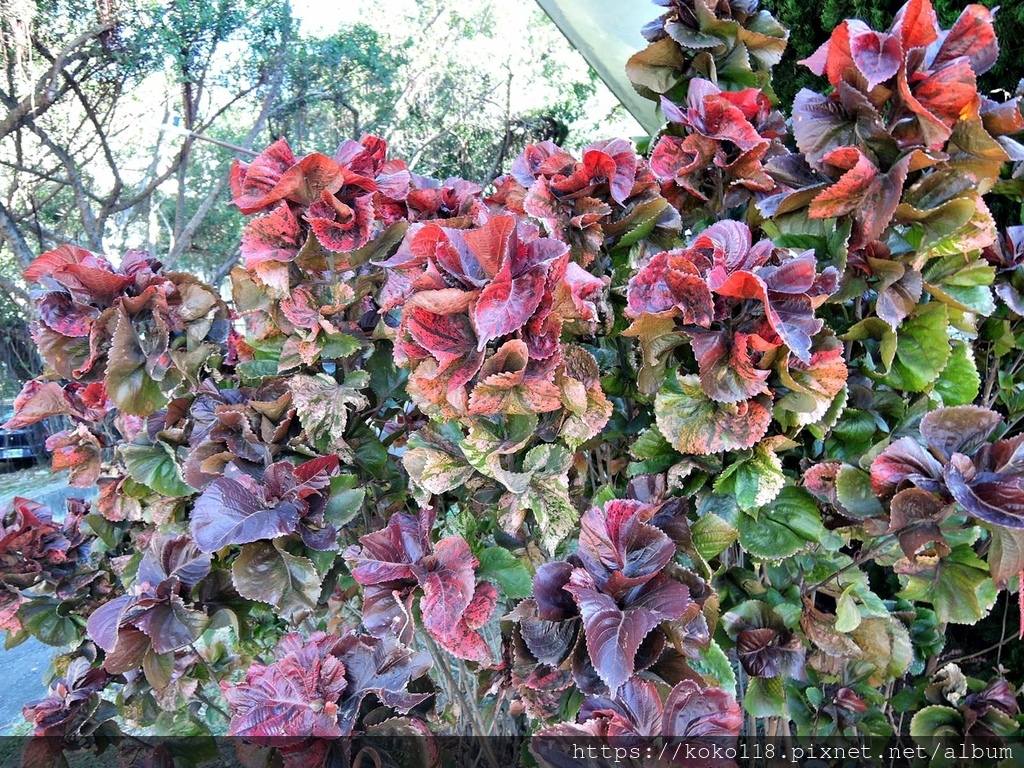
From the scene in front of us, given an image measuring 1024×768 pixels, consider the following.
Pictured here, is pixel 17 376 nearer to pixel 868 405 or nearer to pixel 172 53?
pixel 172 53

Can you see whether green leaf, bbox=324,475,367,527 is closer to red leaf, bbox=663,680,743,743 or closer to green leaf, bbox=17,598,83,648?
red leaf, bbox=663,680,743,743

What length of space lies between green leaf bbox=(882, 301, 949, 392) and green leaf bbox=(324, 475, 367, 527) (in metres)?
0.78

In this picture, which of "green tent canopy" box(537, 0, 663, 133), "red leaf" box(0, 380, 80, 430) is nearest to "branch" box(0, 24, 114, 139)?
"green tent canopy" box(537, 0, 663, 133)

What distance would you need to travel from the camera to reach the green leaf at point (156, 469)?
3.81 feet

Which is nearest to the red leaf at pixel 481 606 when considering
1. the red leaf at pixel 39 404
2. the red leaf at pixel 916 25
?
the red leaf at pixel 916 25

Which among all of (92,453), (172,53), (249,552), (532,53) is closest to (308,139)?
(172,53)

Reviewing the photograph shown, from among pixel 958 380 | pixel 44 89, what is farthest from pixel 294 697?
Result: pixel 44 89

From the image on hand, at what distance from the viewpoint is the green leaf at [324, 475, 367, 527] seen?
0.96 m

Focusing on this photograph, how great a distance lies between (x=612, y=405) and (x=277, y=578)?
515mm

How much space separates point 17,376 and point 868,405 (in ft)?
31.2

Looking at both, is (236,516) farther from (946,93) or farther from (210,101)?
(210,101)

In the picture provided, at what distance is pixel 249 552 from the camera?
90cm

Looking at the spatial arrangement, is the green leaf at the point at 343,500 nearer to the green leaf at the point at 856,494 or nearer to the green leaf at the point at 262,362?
the green leaf at the point at 262,362

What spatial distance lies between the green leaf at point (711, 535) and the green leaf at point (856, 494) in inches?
5.4
